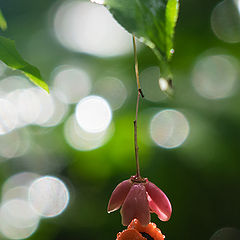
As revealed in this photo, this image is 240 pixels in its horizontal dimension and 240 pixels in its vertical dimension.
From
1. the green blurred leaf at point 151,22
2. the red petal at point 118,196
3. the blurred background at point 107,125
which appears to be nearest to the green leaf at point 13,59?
the green blurred leaf at point 151,22

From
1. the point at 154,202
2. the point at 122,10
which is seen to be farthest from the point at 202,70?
the point at 122,10

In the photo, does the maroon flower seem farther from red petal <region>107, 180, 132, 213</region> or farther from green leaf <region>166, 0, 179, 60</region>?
green leaf <region>166, 0, 179, 60</region>

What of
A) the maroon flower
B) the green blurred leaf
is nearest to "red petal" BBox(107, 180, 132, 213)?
the maroon flower

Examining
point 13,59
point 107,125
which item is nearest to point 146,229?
point 13,59

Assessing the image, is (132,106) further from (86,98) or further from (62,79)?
(62,79)

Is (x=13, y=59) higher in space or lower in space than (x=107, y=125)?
higher

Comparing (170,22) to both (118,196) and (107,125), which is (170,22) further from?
(107,125)
